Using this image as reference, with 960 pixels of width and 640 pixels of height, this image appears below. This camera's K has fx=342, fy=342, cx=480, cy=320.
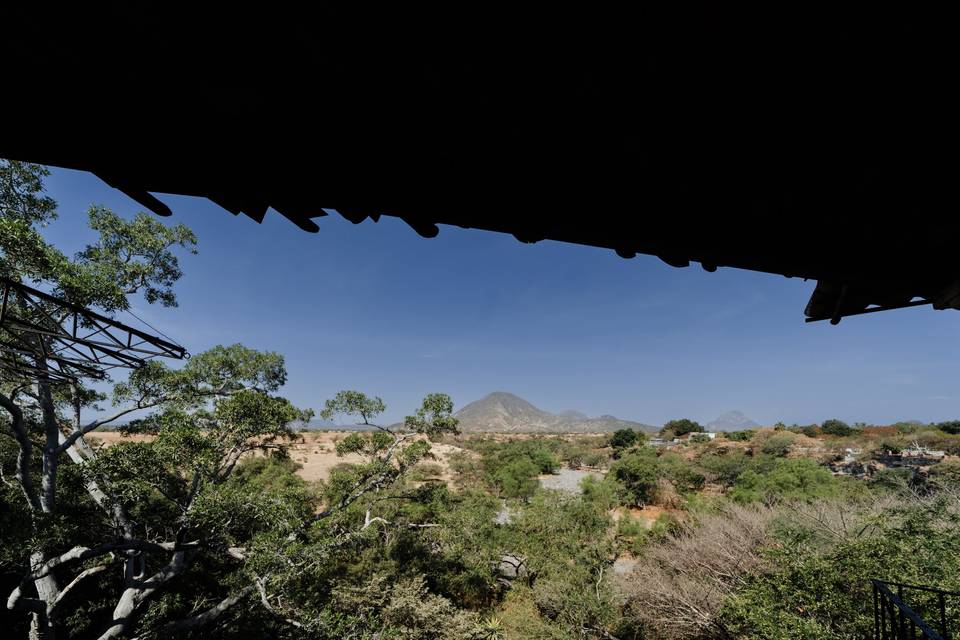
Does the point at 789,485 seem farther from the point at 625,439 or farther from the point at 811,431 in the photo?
the point at 811,431

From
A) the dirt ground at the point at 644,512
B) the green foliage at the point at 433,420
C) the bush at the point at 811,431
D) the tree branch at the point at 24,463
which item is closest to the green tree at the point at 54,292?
the tree branch at the point at 24,463

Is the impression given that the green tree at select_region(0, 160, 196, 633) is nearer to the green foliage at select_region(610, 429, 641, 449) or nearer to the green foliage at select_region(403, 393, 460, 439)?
the green foliage at select_region(403, 393, 460, 439)

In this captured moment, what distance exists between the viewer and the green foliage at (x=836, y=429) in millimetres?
39819

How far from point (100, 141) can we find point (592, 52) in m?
1.35

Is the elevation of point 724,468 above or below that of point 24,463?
below

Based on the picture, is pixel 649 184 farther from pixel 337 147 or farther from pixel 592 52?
pixel 337 147

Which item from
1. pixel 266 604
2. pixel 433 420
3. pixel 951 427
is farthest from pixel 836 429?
pixel 266 604

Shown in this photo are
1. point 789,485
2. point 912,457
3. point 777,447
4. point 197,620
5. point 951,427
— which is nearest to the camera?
point 197,620

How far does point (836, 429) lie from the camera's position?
41.1 meters

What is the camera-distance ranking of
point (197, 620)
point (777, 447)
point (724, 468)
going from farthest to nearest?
point (777, 447)
point (724, 468)
point (197, 620)

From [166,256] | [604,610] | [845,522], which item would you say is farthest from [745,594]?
[166,256]

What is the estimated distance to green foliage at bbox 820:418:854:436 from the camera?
1568 inches

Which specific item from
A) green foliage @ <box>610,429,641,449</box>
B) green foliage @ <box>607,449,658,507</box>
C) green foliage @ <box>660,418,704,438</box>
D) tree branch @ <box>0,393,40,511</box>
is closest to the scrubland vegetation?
tree branch @ <box>0,393,40,511</box>

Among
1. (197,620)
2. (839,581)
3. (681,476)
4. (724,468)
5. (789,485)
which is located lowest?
(724,468)
